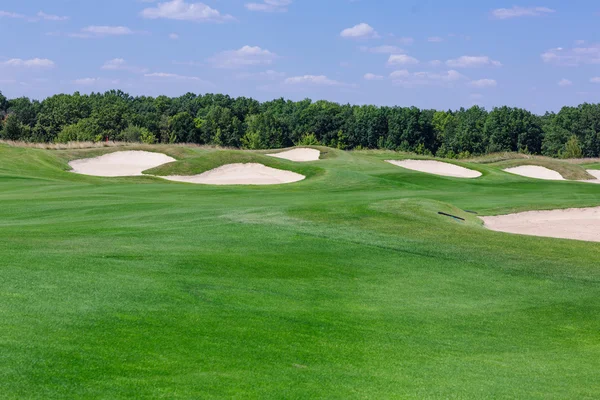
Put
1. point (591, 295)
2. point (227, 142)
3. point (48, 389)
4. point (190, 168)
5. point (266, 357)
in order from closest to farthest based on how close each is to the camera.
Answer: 1. point (48, 389)
2. point (266, 357)
3. point (591, 295)
4. point (190, 168)
5. point (227, 142)

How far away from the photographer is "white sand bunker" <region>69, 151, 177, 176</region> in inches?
1789

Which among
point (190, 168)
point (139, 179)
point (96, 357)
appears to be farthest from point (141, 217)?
point (190, 168)

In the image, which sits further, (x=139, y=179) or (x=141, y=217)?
(x=139, y=179)

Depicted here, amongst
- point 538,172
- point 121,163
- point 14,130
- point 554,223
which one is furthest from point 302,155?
point 14,130

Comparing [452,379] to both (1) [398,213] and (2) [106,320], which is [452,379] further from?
(1) [398,213]

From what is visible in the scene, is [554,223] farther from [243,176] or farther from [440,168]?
[440,168]

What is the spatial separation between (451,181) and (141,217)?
25030mm

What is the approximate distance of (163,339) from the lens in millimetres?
7746

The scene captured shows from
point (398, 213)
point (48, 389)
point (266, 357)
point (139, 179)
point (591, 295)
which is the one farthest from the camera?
point (139, 179)

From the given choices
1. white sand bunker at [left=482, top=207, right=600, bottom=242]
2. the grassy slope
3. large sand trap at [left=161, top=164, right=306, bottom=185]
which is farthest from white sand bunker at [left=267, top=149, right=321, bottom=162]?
the grassy slope

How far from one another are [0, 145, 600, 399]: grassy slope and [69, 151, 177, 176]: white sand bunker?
81.9 feet

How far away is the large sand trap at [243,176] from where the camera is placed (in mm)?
40906

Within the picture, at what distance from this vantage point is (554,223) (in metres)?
24.3

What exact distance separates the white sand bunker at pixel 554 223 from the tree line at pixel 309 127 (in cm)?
9259
